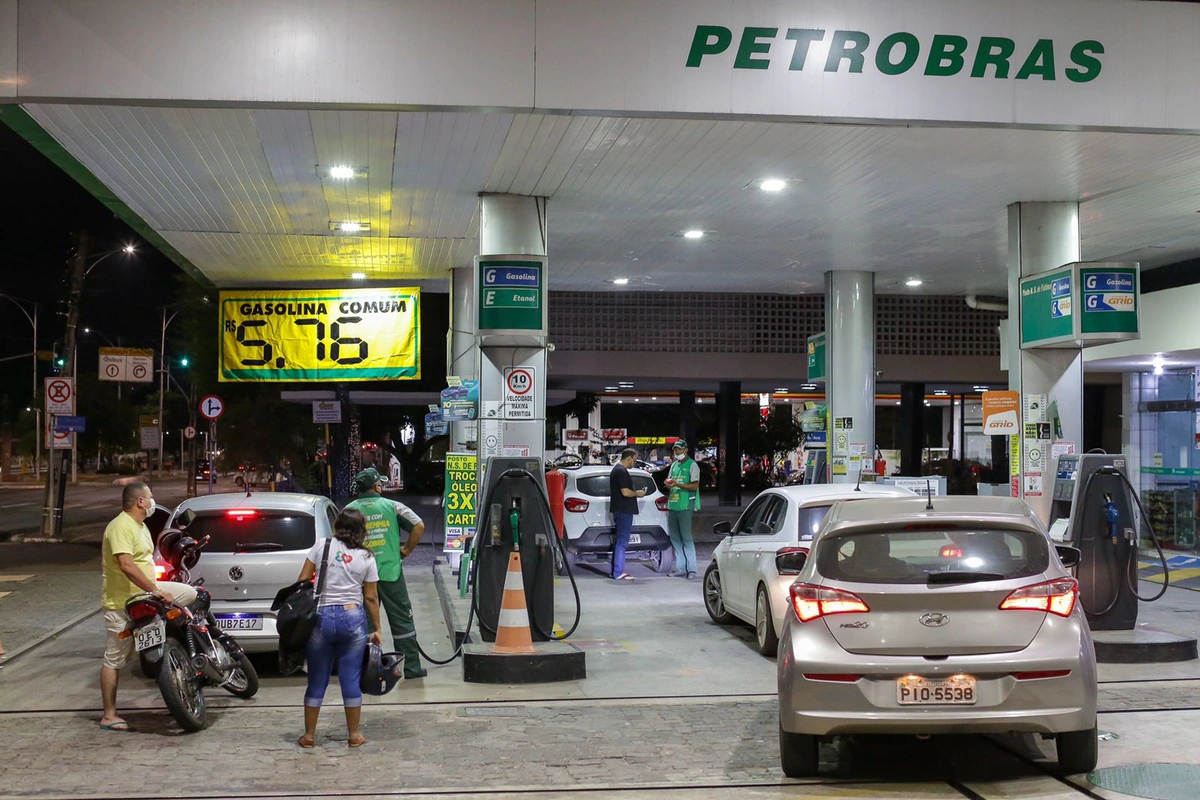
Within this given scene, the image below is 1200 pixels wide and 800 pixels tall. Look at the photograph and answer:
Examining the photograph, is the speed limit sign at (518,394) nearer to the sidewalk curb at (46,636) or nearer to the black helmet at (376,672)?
the sidewalk curb at (46,636)

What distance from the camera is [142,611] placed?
800cm

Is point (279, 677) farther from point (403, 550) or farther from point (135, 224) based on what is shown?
point (135, 224)

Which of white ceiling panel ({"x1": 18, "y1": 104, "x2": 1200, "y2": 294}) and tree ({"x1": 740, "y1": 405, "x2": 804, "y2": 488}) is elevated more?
white ceiling panel ({"x1": 18, "y1": 104, "x2": 1200, "y2": 294})

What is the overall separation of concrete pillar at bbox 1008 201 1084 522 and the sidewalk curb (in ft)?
32.9

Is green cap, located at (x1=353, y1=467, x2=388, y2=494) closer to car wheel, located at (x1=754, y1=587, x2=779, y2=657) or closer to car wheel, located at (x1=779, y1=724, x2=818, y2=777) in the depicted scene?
car wheel, located at (x1=754, y1=587, x2=779, y2=657)

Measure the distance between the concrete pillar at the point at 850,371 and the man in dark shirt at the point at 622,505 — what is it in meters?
4.22

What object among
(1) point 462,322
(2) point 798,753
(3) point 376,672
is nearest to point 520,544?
(3) point 376,672

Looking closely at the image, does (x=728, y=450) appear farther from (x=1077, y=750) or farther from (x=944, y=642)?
(x=944, y=642)

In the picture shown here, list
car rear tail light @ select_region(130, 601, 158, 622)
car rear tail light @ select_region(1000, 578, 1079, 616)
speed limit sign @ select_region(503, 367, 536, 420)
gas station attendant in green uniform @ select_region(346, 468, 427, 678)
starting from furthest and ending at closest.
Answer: speed limit sign @ select_region(503, 367, 536, 420) < gas station attendant in green uniform @ select_region(346, 468, 427, 678) < car rear tail light @ select_region(130, 601, 158, 622) < car rear tail light @ select_region(1000, 578, 1079, 616)

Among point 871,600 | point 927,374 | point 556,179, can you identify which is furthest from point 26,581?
point 927,374

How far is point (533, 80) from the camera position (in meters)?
10.2

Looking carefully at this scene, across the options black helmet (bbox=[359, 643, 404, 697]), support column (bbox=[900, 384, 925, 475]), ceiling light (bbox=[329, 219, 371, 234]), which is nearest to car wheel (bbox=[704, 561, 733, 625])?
black helmet (bbox=[359, 643, 404, 697])

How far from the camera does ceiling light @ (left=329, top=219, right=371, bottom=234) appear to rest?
1568cm

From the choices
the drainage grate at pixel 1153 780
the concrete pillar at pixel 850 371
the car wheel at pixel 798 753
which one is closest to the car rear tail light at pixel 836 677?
the car wheel at pixel 798 753
